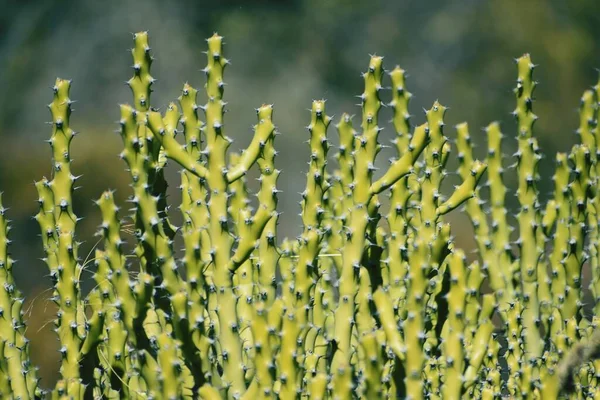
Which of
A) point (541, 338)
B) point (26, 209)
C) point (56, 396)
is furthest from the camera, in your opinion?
point (26, 209)

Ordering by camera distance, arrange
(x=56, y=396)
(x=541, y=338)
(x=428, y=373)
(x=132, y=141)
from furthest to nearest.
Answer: (x=541, y=338) → (x=428, y=373) → (x=56, y=396) → (x=132, y=141)

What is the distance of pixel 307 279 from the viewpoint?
2176 mm

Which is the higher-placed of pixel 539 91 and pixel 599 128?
pixel 539 91

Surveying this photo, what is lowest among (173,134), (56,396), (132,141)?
(56,396)

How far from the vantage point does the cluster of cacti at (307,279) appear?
2.04 m

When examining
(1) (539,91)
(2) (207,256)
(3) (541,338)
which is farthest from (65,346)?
(1) (539,91)

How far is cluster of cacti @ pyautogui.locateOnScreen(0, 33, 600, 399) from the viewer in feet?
6.68

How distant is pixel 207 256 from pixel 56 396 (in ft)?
1.80

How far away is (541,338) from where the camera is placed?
107 inches

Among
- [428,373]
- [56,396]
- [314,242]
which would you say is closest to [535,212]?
[428,373]

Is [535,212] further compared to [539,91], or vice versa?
[539,91]

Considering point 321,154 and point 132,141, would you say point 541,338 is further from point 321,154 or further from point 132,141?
point 132,141

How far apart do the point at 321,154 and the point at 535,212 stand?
840 millimetres

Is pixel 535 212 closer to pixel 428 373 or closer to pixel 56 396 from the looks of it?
pixel 428 373
